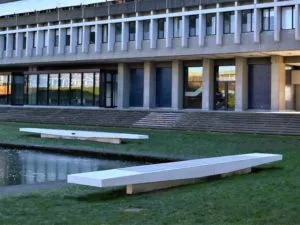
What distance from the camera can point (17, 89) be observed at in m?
63.7

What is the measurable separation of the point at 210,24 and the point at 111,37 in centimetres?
988

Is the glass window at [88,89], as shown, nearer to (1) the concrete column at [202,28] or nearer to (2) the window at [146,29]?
(2) the window at [146,29]

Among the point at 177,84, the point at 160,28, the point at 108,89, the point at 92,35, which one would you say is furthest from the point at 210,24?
the point at 108,89

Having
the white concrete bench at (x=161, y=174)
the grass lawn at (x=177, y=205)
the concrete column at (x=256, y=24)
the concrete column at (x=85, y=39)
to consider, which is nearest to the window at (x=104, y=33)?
the concrete column at (x=85, y=39)

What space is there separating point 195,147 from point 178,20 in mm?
26117

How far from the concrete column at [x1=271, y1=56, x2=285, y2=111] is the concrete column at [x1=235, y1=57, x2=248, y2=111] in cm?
259

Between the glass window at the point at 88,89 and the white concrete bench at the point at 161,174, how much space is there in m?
42.3

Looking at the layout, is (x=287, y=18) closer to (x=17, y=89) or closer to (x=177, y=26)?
(x=177, y=26)

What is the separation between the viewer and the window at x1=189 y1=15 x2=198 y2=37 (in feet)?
148

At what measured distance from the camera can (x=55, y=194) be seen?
1017 centimetres

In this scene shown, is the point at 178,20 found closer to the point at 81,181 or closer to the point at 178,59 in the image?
the point at 178,59

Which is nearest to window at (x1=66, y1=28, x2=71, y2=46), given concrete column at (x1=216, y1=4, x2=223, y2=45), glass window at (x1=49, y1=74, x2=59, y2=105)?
glass window at (x1=49, y1=74, x2=59, y2=105)

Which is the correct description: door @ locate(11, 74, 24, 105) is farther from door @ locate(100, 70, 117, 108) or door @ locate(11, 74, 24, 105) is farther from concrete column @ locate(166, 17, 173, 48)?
concrete column @ locate(166, 17, 173, 48)

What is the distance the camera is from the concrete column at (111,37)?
4900 centimetres
